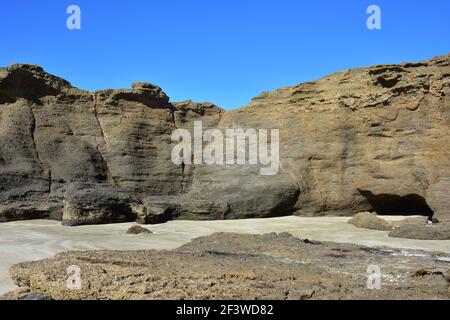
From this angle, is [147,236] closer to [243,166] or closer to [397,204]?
[243,166]

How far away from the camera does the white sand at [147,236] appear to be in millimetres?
6355

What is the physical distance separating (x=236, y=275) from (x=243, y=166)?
9326 mm

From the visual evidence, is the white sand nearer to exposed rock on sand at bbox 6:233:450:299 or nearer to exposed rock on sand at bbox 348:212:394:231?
exposed rock on sand at bbox 348:212:394:231

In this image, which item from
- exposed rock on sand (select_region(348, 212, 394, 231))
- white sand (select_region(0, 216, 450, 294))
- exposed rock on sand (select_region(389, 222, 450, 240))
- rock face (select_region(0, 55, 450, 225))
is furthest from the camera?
rock face (select_region(0, 55, 450, 225))

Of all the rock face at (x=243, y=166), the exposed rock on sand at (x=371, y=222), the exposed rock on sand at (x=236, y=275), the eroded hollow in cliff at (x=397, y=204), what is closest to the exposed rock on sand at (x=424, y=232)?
the exposed rock on sand at (x=371, y=222)

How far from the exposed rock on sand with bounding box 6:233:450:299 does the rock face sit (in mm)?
5671

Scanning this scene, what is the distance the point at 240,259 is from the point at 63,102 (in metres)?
10.1

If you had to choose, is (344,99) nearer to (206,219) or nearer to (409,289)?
(206,219)

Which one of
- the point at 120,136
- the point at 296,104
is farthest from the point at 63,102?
the point at 296,104

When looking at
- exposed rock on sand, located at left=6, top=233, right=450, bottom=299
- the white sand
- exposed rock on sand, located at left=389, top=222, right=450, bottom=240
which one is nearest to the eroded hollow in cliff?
the white sand

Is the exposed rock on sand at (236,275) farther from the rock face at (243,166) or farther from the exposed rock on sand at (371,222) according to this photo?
the rock face at (243,166)

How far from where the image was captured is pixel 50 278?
13.6ft

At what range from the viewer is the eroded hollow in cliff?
12.3 metres

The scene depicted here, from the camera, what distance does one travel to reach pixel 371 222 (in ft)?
33.7
